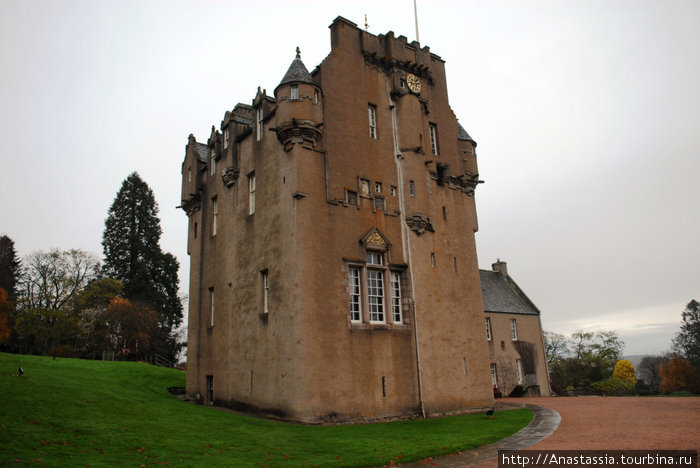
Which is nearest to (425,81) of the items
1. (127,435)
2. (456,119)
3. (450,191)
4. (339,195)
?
(456,119)

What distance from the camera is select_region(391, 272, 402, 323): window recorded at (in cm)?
2292

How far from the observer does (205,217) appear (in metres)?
29.8

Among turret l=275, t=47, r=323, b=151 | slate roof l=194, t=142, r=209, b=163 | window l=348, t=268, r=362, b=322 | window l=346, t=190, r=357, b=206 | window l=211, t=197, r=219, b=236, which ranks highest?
slate roof l=194, t=142, r=209, b=163

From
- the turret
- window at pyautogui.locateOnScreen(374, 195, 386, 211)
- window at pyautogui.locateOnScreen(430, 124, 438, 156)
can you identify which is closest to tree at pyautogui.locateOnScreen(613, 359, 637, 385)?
window at pyautogui.locateOnScreen(430, 124, 438, 156)

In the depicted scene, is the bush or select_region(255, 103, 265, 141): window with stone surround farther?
the bush

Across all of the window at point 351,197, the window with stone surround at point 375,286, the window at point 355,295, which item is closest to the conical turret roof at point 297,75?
the window at point 351,197

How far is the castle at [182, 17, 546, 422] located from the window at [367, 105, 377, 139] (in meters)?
0.12

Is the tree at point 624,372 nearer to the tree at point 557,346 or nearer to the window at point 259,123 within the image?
the tree at point 557,346

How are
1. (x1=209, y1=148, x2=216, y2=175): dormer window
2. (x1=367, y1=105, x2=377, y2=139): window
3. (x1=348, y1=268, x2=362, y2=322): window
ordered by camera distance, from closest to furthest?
(x1=348, y1=268, x2=362, y2=322): window
(x1=367, y1=105, x2=377, y2=139): window
(x1=209, y1=148, x2=216, y2=175): dormer window

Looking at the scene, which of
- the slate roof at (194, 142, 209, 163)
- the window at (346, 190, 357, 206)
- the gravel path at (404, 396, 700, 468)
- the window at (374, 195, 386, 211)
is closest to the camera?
the gravel path at (404, 396, 700, 468)

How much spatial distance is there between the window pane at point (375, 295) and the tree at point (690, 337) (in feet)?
200

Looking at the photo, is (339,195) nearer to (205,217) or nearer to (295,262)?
(295,262)

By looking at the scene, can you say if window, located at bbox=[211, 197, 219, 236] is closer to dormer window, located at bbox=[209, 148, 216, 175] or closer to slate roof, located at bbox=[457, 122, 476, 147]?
dormer window, located at bbox=[209, 148, 216, 175]

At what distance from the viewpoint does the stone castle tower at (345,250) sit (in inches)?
796
